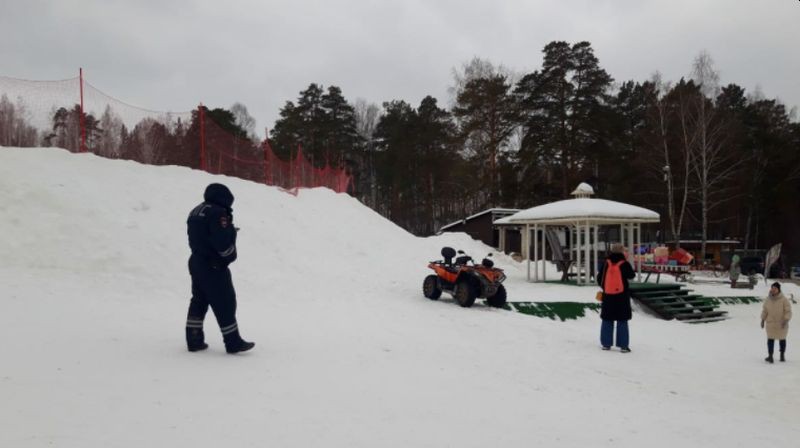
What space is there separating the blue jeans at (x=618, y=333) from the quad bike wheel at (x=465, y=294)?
3.03 m

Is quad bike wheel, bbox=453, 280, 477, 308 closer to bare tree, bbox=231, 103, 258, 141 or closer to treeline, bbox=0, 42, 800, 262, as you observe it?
treeline, bbox=0, 42, 800, 262

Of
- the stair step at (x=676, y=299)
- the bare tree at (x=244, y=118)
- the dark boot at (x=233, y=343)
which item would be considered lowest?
the stair step at (x=676, y=299)

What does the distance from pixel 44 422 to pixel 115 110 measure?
11.7 m

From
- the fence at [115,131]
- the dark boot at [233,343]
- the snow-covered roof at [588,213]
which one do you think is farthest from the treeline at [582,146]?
the dark boot at [233,343]

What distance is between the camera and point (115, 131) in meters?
14.4

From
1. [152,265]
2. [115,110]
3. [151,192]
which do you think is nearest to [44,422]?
[152,265]

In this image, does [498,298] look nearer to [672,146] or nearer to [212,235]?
[212,235]

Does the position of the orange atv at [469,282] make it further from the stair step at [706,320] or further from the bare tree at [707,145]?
the bare tree at [707,145]

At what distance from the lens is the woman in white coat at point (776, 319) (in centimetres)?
932

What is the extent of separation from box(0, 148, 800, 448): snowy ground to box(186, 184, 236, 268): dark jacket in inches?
40.5

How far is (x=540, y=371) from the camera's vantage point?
713 cm

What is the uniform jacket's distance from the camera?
9344 millimetres

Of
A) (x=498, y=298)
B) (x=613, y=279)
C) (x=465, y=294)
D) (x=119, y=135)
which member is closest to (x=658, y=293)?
(x=498, y=298)

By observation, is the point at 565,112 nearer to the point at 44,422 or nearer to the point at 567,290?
the point at 567,290
